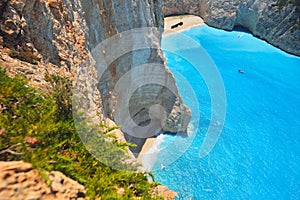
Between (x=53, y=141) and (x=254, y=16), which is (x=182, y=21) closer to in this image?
(x=254, y=16)

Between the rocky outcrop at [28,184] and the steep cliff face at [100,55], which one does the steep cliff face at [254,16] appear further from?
the rocky outcrop at [28,184]

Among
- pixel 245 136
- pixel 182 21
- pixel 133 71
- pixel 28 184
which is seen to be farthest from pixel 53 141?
pixel 182 21

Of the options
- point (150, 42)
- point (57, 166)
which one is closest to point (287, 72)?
point (150, 42)

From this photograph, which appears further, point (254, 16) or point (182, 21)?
point (182, 21)

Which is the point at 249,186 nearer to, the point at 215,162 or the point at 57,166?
Answer: the point at 215,162

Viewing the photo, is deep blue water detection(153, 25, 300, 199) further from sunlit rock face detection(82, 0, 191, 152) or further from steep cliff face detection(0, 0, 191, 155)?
steep cliff face detection(0, 0, 191, 155)

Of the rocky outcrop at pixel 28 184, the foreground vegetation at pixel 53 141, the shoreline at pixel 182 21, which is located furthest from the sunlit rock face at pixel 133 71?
the shoreline at pixel 182 21

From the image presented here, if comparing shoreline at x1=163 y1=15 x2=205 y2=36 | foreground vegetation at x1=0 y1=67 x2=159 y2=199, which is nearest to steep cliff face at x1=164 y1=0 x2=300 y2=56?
shoreline at x1=163 y1=15 x2=205 y2=36
